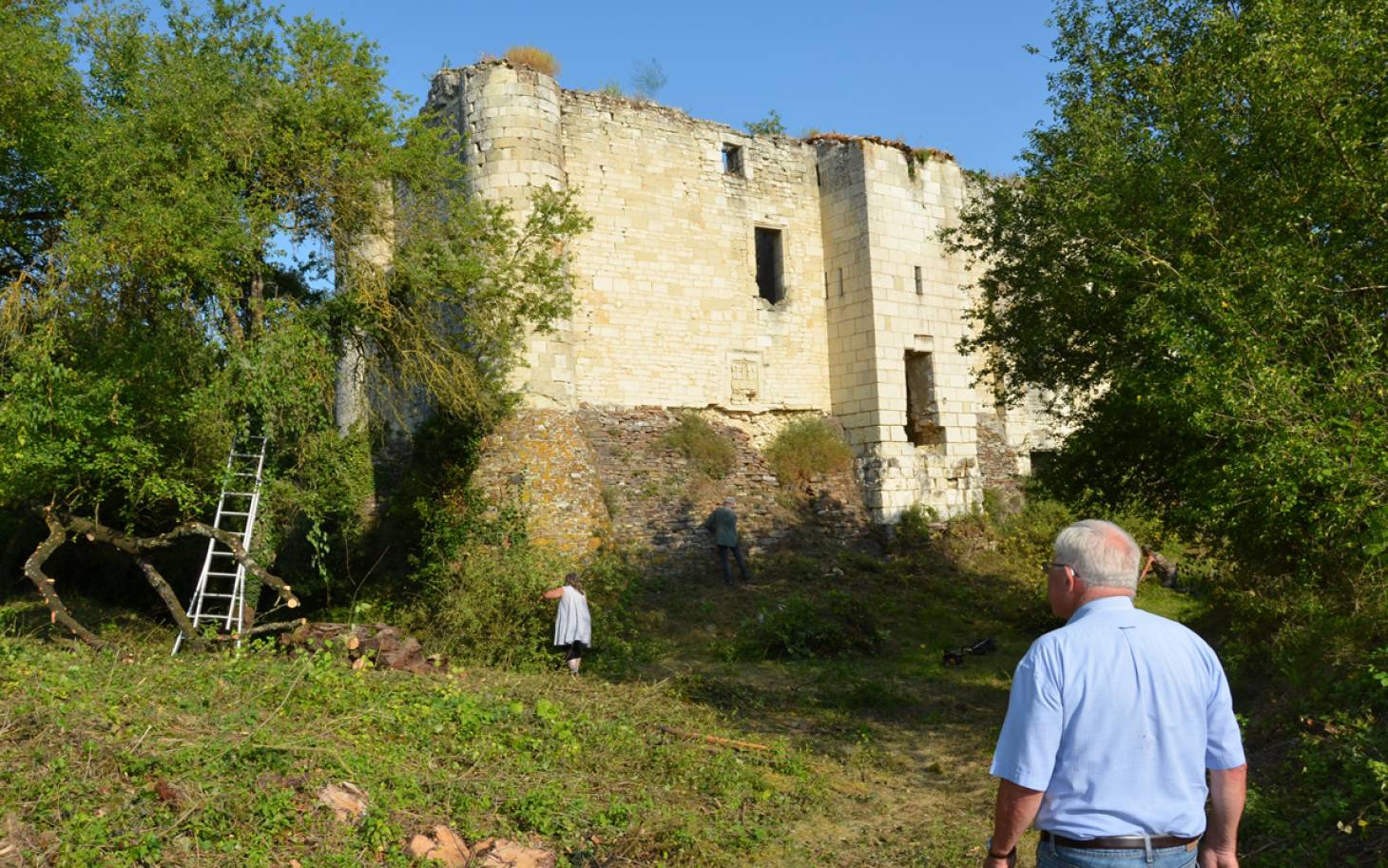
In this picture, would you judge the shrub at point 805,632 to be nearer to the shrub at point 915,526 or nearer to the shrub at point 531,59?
the shrub at point 915,526

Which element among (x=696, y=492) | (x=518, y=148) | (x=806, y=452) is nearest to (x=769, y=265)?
(x=806, y=452)

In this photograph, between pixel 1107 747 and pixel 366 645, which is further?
pixel 366 645

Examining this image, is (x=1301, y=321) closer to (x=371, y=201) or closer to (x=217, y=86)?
(x=371, y=201)

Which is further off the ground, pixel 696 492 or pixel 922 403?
pixel 922 403

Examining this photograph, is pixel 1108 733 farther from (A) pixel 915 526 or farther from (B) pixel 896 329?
(B) pixel 896 329

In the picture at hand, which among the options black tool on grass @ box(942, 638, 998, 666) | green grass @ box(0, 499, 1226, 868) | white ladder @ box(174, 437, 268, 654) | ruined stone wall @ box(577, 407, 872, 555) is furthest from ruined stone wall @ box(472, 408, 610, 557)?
black tool on grass @ box(942, 638, 998, 666)

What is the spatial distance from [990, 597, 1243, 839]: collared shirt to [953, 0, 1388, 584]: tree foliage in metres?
3.92

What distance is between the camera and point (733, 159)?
741 inches

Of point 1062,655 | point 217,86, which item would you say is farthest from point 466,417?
point 1062,655

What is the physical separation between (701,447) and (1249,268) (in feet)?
33.8

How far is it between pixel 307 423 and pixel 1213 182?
8.98 m

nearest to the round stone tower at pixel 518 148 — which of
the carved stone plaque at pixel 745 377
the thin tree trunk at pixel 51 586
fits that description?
the carved stone plaque at pixel 745 377

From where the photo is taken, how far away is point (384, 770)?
637 cm

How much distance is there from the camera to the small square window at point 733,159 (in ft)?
61.3
